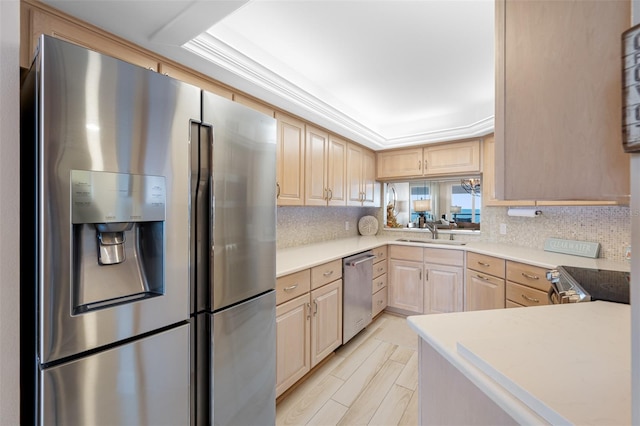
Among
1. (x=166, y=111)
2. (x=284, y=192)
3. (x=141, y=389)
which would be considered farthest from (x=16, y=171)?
(x=284, y=192)

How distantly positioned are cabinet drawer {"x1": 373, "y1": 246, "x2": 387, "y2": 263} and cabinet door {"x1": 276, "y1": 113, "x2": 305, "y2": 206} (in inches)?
43.9

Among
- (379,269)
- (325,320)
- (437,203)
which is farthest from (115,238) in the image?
(437,203)

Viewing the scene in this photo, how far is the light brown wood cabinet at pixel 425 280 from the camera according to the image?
9.77ft

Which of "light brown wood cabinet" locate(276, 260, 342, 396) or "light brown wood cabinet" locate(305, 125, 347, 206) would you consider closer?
"light brown wood cabinet" locate(276, 260, 342, 396)

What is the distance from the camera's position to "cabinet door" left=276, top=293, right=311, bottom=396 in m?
1.77

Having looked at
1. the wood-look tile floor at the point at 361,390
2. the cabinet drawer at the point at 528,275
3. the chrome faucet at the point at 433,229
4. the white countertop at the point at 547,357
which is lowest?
the wood-look tile floor at the point at 361,390

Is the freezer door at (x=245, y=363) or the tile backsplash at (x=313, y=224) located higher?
the tile backsplash at (x=313, y=224)

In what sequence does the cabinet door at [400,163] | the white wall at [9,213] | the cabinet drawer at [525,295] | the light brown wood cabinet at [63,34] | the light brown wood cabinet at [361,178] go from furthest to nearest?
the cabinet door at [400,163] → the light brown wood cabinet at [361,178] → the cabinet drawer at [525,295] → the light brown wood cabinet at [63,34] → the white wall at [9,213]

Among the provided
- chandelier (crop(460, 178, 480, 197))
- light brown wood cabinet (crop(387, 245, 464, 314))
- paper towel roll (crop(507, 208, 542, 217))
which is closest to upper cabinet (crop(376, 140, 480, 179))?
chandelier (crop(460, 178, 480, 197))

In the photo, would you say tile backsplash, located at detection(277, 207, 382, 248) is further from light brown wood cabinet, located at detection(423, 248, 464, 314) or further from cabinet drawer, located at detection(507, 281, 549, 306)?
cabinet drawer, located at detection(507, 281, 549, 306)

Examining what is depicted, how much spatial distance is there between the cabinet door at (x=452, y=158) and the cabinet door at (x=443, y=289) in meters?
1.16

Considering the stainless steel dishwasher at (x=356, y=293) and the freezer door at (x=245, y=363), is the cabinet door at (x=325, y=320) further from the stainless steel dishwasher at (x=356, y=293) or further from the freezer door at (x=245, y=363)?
the freezer door at (x=245, y=363)

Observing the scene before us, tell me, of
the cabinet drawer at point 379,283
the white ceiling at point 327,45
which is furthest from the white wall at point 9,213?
the cabinet drawer at point 379,283

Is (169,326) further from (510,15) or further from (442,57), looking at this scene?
(442,57)
